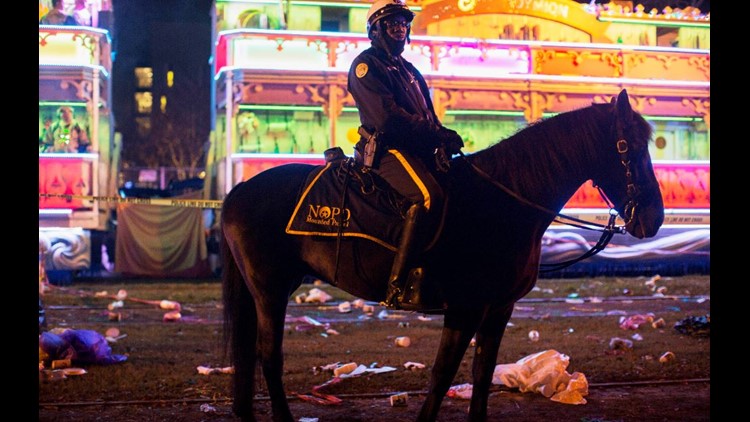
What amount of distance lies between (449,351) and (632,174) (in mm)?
1694

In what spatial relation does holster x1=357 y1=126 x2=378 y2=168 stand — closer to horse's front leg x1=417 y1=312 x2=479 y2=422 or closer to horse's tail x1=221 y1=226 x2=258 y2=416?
horse's front leg x1=417 y1=312 x2=479 y2=422

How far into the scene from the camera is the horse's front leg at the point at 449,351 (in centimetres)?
500

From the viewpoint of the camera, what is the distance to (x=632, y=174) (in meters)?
4.94

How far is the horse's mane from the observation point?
510 centimetres

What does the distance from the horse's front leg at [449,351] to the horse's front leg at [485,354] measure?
240 millimetres

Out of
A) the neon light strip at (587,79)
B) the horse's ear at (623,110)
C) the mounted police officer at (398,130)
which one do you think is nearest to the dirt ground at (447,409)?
the mounted police officer at (398,130)

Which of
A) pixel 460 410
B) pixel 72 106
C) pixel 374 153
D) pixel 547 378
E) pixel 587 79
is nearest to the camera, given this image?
pixel 374 153

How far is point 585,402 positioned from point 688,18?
76.8 ft

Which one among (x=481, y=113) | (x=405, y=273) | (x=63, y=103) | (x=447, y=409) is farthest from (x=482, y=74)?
(x=405, y=273)

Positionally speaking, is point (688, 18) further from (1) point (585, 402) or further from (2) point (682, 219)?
(1) point (585, 402)

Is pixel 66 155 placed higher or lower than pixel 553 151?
higher

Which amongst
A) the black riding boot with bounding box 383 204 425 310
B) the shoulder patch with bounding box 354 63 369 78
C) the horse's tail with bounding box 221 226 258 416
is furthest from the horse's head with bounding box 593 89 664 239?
the horse's tail with bounding box 221 226 258 416

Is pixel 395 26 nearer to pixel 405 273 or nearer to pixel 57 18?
pixel 405 273

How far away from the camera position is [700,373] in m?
7.92
